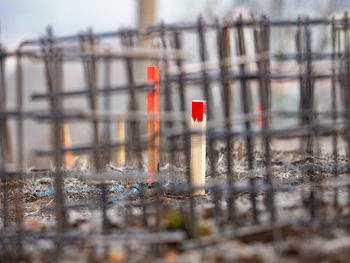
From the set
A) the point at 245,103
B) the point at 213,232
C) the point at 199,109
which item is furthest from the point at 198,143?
the point at 213,232

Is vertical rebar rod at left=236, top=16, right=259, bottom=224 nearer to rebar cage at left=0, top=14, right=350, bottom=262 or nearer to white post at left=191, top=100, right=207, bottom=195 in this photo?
rebar cage at left=0, top=14, right=350, bottom=262

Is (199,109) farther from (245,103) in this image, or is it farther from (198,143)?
(245,103)

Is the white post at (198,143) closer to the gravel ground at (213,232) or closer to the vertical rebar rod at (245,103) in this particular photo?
the gravel ground at (213,232)

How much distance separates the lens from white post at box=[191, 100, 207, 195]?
5211mm

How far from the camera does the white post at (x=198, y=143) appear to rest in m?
5.21

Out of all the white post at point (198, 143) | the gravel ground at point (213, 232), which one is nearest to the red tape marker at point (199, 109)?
the white post at point (198, 143)

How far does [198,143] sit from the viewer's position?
5.26 m

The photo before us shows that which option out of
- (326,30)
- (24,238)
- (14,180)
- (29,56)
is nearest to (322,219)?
(24,238)

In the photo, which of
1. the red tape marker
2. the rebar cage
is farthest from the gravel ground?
the red tape marker

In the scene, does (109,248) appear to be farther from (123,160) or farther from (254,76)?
(123,160)

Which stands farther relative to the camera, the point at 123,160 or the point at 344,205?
the point at 123,160

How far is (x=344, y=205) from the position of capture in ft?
13.6

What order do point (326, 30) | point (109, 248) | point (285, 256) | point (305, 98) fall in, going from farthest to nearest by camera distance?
point (326, 30), point (305, 98), point (109, 248), point (285, 256)

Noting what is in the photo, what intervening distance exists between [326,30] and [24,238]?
11.2m
